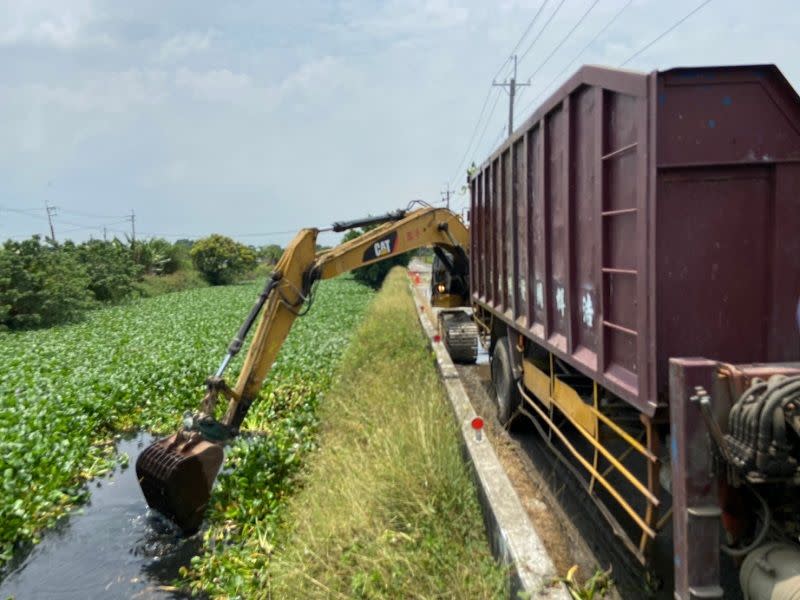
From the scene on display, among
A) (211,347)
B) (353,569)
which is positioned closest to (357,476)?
(353,569)

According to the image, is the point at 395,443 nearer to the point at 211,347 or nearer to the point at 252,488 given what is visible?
the point at 252,488

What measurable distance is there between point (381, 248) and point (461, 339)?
10.2 ft

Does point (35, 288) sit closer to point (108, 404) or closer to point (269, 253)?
point (108, 404)

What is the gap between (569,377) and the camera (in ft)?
16.5

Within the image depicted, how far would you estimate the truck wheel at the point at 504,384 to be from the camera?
265 inches

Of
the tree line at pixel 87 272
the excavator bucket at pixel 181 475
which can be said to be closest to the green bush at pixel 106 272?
the tree line at pixel 87 272

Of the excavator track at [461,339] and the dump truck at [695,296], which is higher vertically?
the dump truck at [695,296]

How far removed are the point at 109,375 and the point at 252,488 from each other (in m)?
5.36

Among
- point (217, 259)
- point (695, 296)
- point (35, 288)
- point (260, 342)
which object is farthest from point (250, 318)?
point (217, 259)

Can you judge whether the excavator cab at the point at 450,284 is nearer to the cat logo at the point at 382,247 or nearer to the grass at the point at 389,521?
the cat logo at the point at 382,247

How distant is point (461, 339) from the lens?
425 inches

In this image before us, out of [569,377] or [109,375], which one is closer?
[569,377]

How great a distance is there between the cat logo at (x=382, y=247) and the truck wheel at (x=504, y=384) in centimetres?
204

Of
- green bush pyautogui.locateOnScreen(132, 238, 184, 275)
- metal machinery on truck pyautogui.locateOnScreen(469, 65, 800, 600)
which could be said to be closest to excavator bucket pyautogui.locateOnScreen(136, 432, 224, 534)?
metal machinery on truck pyautogui.locateOnScreen(469, 65, 800, 600)
